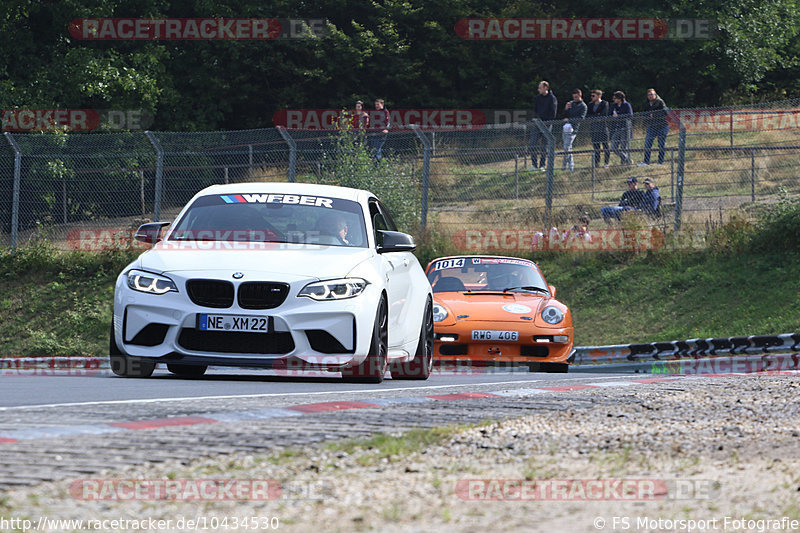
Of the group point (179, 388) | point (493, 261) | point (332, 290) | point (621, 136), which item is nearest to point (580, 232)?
point (621, 136)

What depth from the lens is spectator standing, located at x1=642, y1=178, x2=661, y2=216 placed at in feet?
66.6

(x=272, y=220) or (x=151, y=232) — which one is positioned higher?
(x=272, y=220)

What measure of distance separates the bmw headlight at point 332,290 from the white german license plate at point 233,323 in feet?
1.18

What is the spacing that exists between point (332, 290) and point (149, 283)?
4.44 feet

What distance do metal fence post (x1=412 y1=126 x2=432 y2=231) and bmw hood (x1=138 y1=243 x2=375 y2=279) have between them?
12225mm

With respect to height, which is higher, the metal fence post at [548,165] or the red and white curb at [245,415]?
the metal fence post at [548,165]

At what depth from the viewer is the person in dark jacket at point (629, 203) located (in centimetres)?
2052

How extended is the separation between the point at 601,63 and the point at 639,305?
23.8 m

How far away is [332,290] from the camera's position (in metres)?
8.70

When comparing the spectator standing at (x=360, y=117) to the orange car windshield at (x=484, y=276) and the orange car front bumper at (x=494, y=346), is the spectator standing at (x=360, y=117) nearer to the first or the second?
the orange car windshield at (x=484, y=276)

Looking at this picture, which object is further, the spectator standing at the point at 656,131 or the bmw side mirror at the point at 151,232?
the spectator standing at the point at 656,131

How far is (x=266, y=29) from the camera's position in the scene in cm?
3975

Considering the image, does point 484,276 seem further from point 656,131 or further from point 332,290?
point 656,131

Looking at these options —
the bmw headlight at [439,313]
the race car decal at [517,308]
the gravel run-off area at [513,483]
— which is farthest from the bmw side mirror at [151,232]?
the race car decal at [517,308]
